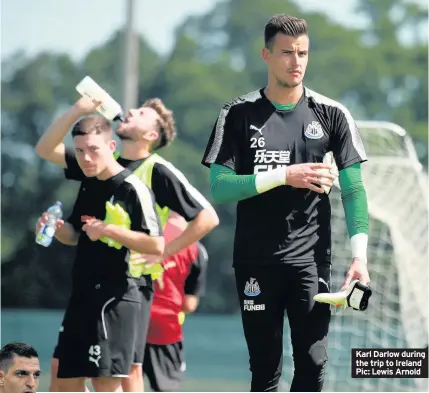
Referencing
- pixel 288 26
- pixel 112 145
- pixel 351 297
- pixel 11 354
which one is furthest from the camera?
pixel 112 145

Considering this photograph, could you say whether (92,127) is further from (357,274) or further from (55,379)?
(357,274)

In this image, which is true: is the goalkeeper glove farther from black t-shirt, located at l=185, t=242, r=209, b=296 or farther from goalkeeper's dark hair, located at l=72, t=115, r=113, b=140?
black t-shirt, located at l=185, t=242, r=209, b=296

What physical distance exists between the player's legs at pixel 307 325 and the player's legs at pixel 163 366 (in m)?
2.15

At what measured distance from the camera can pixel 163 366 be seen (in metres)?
7.16

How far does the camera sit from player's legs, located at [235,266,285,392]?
503 centimetres

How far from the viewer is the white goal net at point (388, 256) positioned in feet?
25.7

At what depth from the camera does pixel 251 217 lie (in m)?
5.11

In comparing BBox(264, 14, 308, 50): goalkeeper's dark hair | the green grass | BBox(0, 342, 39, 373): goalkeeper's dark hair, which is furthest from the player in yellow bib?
the green grass

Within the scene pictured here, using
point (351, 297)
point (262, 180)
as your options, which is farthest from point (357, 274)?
point (262, 180)

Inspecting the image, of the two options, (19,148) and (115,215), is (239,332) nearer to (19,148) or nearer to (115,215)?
(19,148)

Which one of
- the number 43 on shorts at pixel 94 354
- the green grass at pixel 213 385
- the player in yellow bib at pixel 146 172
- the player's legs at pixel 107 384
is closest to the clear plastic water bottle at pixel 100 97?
the player in yellow bib at pixel 146 172

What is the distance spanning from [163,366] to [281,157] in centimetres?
242

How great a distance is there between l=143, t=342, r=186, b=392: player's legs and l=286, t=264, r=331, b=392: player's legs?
215cm

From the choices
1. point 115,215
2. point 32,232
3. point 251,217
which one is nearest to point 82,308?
point 115,215
